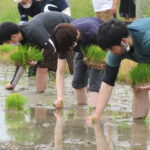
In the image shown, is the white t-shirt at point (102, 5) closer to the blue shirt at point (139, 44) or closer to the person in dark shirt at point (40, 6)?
the person in dark shirt at point (40, 6)

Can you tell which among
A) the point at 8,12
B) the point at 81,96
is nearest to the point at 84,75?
the point at 81,96

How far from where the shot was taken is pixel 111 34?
16.1 ft

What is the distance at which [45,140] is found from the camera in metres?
4.96

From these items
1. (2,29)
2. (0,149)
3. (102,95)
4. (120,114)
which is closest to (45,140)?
(0,149)

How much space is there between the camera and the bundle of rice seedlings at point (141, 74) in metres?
5.52

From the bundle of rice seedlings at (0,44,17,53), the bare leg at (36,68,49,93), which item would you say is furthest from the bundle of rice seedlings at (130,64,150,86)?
the bundle of rice seedlings at (0,44,17,53)

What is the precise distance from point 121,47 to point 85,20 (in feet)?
4.69

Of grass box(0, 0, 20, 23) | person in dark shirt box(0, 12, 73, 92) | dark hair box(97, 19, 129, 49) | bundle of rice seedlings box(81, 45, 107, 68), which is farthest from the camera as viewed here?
grass box(0, 0, 20, 23)

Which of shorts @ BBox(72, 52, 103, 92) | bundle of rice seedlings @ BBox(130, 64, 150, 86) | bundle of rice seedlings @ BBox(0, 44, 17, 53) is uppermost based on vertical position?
bundle of rice seedlings @ BBox(130, 64, 150, 86)

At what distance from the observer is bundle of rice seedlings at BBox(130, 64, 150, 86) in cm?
552

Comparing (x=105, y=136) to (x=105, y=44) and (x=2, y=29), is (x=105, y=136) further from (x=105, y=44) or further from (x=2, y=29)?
(x=2, y=29)

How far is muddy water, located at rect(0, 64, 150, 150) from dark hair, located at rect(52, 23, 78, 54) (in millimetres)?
763

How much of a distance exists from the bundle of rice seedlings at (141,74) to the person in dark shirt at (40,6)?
3.55 meters

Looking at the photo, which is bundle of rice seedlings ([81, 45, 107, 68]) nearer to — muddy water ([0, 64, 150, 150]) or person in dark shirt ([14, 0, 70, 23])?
muddy water ([0, 64, 150, 150])
